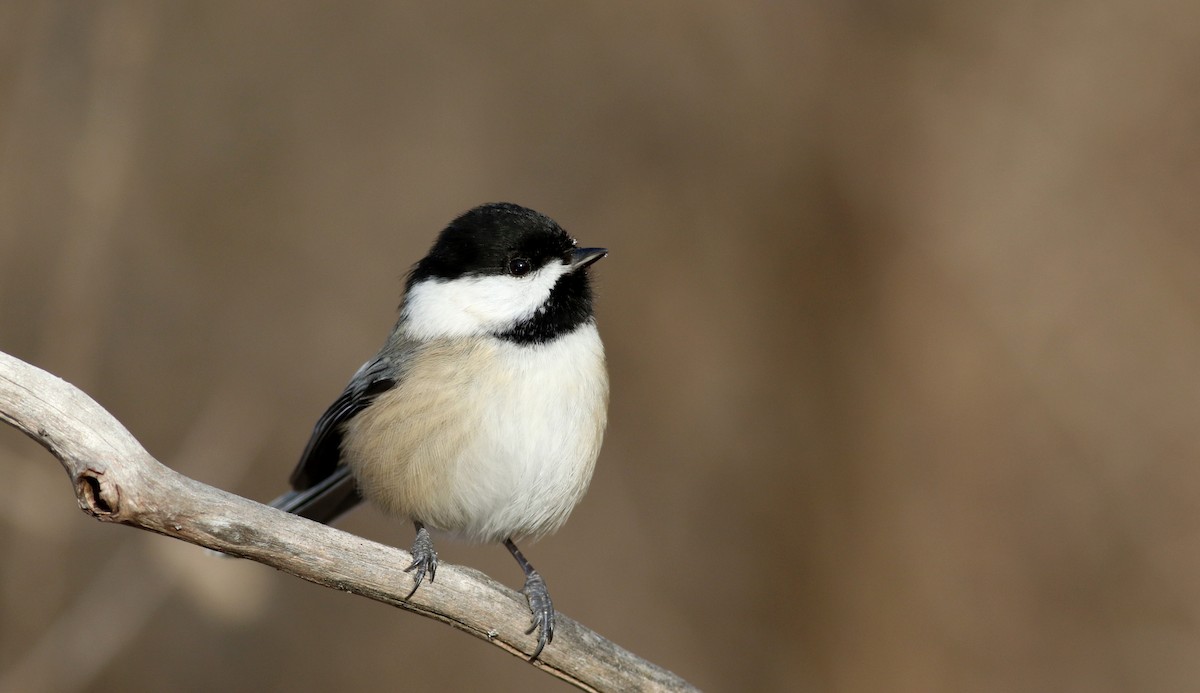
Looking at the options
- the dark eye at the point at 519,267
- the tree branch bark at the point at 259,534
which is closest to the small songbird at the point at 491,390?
the dark eye at the point at 519,267

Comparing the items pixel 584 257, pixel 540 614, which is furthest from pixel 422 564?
pixel 584 257

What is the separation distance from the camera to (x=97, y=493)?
Answer: 2.04 metres

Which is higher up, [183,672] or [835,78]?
[835,78]

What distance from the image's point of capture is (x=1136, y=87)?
543 cm

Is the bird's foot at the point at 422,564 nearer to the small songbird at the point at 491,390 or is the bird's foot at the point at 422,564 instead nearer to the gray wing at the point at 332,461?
the small songbird at the point at 491,390

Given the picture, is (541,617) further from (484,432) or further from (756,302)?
(756,302)

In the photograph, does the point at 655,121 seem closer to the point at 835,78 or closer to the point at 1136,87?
the point at 835,78

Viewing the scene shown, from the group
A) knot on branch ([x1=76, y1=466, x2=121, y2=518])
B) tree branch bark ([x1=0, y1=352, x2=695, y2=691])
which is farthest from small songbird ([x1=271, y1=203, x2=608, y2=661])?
knot on branch ([x1=76, y1=466, x2=121, y2=518])

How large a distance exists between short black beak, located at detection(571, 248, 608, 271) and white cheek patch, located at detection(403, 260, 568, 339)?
0.11 ft

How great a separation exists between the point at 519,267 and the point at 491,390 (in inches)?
15.3

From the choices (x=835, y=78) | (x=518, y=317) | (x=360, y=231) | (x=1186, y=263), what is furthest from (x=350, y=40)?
(x=1186, y=263)

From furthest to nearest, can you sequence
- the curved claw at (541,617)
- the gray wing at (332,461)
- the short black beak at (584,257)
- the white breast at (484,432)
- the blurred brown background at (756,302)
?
the blurred brown background at (756,302)
the gray wing at (332,461)
the short black beak at (584,257)
the white breast at (484,432)
the curved claw at (541,617)

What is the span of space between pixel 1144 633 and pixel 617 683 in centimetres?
381

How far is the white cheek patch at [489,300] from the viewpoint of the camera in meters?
2.96
